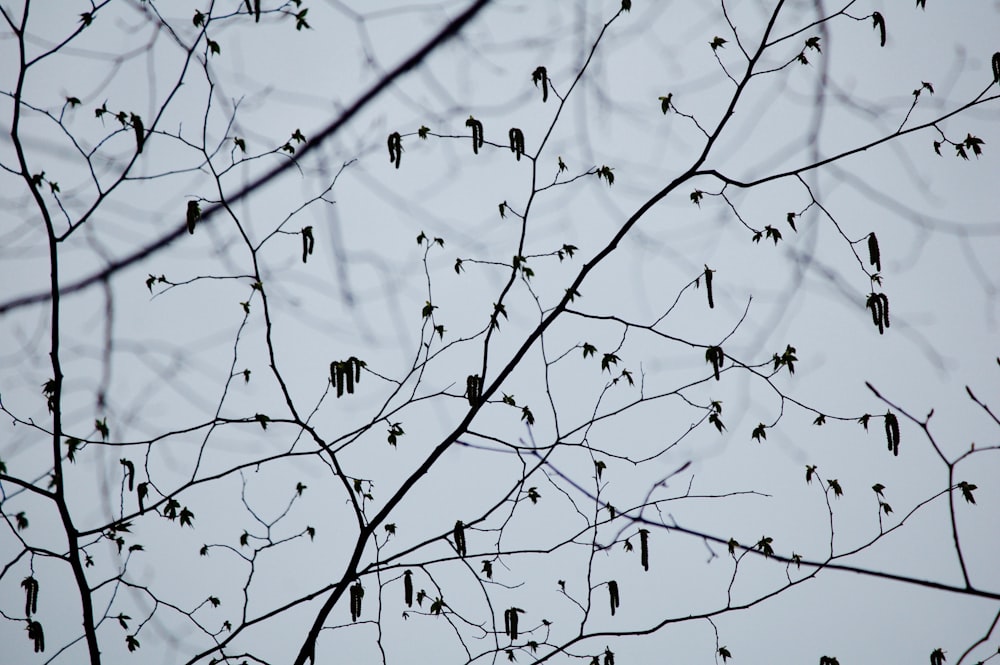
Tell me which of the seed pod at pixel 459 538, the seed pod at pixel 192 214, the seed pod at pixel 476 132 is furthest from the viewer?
the seed pod at pixel 476 132

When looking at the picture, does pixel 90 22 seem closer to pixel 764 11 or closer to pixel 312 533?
pixel 312 533

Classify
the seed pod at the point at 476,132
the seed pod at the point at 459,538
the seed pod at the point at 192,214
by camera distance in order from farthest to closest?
the seed pod at the point at 476,132 < the seed pod at the point at 459,538 < the seed pod at the point at 192,214

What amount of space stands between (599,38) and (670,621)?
1.91 meters

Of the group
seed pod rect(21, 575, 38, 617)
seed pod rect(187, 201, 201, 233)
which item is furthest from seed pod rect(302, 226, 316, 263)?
seed pod rect(21, 575, 38, 617)

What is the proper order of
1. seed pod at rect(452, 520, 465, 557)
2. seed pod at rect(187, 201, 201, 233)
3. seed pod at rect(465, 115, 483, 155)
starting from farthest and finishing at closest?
seed pod at rect(465, 115, 483, 155) < seed pod at rect(452, 520, 465, 557) < seed pod at rect(187, 201, 201, 233)

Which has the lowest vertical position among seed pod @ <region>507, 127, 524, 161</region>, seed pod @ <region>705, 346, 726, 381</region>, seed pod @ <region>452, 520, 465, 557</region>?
seed pod @ <region>452, 520, 465, 557</region>

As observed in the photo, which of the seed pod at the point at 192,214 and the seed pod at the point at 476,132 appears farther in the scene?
the seed pod at the point at 476,132

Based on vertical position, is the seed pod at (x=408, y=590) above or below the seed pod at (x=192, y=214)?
below

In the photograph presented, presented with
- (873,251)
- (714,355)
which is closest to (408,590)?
(714,355)

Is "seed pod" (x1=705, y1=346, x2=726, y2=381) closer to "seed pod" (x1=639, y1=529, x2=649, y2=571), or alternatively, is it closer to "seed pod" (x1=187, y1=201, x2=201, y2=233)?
"seed pod" (x1=639, y1=529, x2=649, y2=571)

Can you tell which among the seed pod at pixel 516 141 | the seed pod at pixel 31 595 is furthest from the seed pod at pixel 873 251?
the seed pod at pixel 31 595

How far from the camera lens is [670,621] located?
234 cm

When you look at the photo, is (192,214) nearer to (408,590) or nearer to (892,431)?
(408,590)

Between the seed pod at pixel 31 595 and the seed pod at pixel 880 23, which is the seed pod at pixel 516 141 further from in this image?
the seed pod at pixel 31 595
